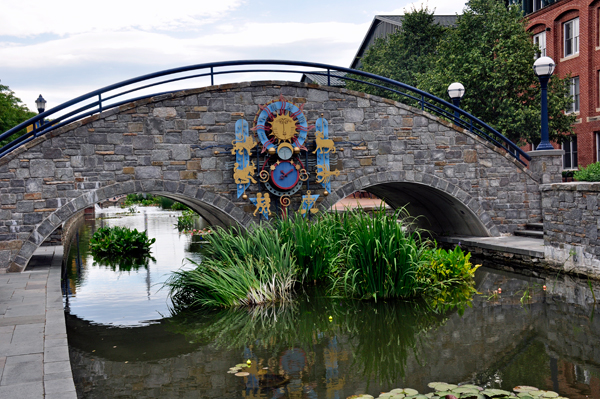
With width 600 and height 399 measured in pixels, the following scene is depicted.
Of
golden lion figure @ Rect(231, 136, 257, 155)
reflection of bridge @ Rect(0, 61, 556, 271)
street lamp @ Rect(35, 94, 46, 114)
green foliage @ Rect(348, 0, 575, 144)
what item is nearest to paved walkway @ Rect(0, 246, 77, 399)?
reflection of bridge @ Rect(0, 61, 556, 271)

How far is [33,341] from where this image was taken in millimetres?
5355

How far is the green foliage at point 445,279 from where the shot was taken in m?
8.61

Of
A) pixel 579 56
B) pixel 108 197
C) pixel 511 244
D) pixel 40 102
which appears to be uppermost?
pixel 579 56

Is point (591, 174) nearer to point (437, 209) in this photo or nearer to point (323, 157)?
point (437, 209)

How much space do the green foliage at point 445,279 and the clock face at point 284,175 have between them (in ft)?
11.2

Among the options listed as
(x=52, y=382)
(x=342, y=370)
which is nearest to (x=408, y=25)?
(x=342, y=370)

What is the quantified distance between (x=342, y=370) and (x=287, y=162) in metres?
6.72

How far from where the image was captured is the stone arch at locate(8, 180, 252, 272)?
1000 cm

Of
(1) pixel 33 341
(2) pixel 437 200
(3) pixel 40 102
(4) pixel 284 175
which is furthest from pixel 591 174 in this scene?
(1) pixel 33 341

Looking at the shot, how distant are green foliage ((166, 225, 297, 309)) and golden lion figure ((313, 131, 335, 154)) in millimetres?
3389

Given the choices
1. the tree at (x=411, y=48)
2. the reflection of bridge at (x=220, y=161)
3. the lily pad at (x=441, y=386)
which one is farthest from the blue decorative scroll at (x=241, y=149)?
the tree at (x=411, y=48)

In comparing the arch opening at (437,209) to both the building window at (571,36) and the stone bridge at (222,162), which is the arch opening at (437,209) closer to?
the stone bridge at (222,162)

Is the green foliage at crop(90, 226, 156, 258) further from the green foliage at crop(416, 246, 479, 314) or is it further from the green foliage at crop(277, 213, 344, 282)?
the green foliage at crop(416, 246, 479, 314)

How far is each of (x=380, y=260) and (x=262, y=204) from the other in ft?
13.4
